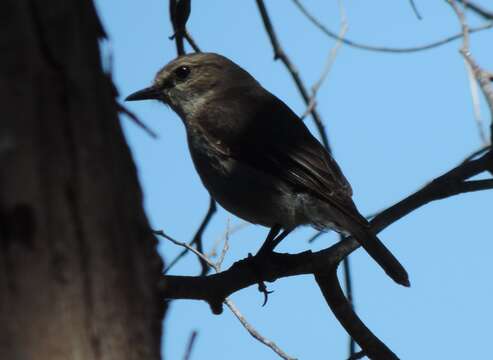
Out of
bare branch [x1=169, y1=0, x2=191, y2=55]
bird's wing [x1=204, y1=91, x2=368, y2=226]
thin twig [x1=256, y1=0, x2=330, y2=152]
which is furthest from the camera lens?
bird's wing [x1=204, y1=91, x2=368, y2=226]

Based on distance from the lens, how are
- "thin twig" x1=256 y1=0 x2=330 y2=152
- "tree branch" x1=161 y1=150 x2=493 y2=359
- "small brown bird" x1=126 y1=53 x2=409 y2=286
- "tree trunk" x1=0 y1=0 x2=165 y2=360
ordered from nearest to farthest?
"tree trunk" x1=0 y1=0 x2=165 y2=360
"tree branch" x1=161 y1=150 x2=493 y2=359
"thin twig" x1=256 y1=0 x2=330 y2=152
"small brown bird" x1=126 y1=53 x2=409 y2=286

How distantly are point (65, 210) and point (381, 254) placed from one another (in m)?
3.18

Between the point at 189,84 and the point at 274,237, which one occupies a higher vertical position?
→ the point at 189,84

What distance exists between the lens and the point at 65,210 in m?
1.72

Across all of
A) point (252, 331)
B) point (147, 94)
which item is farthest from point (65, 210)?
point (147, 94)

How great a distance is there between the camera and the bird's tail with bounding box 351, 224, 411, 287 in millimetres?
4621

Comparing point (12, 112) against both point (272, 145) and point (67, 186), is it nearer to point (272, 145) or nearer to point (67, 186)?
point (67, 186)

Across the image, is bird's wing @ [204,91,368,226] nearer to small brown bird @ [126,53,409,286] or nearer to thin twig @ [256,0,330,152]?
small brown bird @ [126,53,409,286]

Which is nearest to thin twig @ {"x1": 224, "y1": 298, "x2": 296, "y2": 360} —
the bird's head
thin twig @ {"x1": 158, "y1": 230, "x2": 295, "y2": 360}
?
thin twig @ {"x1": 158, "y1": 230, "x2": 295, "y2": 360}

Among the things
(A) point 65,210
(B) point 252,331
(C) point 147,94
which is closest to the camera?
(A) point 65,210

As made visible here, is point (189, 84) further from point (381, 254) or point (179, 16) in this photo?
point (381, 254)

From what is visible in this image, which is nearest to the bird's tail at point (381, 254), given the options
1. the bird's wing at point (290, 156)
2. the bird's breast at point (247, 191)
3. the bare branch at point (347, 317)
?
the bird's wing at point (290, 156)

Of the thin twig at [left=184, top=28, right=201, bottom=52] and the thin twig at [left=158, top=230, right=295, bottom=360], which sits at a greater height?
the thin twig at [left=184, top=28, right=201, bottom=52]

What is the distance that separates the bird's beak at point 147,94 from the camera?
245 inches
